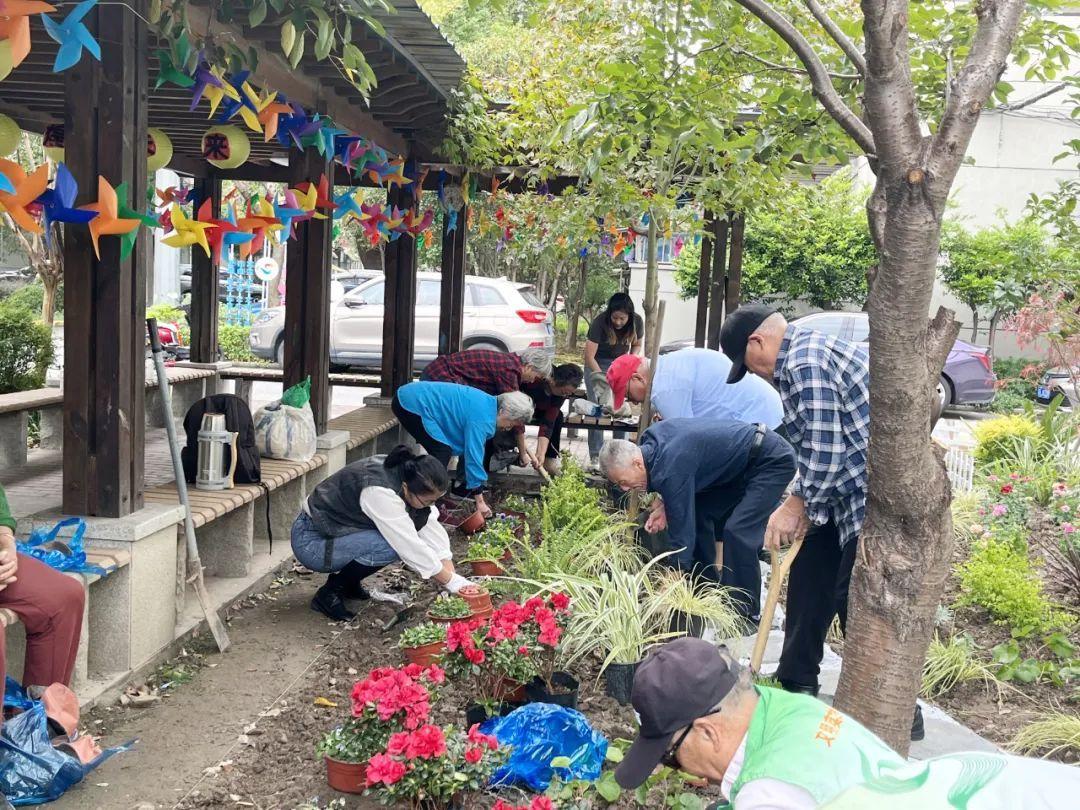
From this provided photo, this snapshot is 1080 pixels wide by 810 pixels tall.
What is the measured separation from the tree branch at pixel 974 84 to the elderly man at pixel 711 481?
2670 mm

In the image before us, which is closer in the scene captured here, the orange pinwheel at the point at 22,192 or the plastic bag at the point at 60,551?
the orange pinwheel at the point at 22,192

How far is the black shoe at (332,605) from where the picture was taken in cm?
574

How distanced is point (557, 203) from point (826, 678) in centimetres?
665

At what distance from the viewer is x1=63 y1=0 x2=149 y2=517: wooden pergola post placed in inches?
175

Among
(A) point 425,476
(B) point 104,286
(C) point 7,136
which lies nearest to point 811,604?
(A) point 425,476

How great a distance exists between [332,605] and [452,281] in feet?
20.5

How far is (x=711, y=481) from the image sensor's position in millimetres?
5676

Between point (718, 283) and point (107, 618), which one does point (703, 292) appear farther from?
point (107, 618)

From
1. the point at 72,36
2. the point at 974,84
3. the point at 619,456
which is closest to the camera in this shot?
the point at 974,84

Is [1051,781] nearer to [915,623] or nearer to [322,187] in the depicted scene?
[915,623]

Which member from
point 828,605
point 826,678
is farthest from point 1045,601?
point 828,605

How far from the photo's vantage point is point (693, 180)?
8039 mm

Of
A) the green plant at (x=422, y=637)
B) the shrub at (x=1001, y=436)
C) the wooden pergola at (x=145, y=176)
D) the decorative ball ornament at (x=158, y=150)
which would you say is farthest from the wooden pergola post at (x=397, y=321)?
the green plant at (x=422, y=637)

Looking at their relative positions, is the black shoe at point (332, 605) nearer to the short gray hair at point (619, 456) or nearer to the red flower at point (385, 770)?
the short gray hair at point (619, 456)
